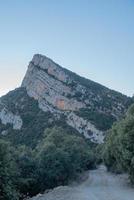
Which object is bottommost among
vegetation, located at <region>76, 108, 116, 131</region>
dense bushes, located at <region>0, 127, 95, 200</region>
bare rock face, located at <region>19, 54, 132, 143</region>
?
dense bushes, located at <region>0, 127, 95, 200</region>

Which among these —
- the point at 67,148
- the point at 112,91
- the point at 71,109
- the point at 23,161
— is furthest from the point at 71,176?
the point at 112,91

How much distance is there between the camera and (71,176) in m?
66.4

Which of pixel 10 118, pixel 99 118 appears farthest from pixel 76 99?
pixel 10 118

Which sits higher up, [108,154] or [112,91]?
[112,91]

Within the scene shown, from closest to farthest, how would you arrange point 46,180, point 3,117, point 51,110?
point 46,180 < point 3,117 < point 51,110

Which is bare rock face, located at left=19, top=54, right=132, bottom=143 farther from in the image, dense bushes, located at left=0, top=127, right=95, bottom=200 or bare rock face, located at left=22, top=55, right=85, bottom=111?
dense bushes, located at left=0, top=127, right=95, bottom=200

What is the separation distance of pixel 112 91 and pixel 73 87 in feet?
56.0

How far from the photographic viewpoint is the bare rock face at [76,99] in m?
171

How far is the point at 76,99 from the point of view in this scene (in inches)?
7249

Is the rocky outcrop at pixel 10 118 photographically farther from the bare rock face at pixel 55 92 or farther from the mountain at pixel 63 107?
the bare rock face at pixel 55 92

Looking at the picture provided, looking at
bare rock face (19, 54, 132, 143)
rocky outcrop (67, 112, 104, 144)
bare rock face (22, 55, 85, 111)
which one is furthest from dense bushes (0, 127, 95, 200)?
bare rock face (22, 55, 85, 111)

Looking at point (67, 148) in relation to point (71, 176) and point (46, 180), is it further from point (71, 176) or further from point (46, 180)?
point (46, 180)

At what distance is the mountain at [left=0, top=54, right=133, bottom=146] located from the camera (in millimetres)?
162875

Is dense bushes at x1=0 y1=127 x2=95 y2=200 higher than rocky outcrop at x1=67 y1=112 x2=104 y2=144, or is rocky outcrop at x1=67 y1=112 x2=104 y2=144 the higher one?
rocky outcrop at x1=67 y1=112 x2=104 y2=144
